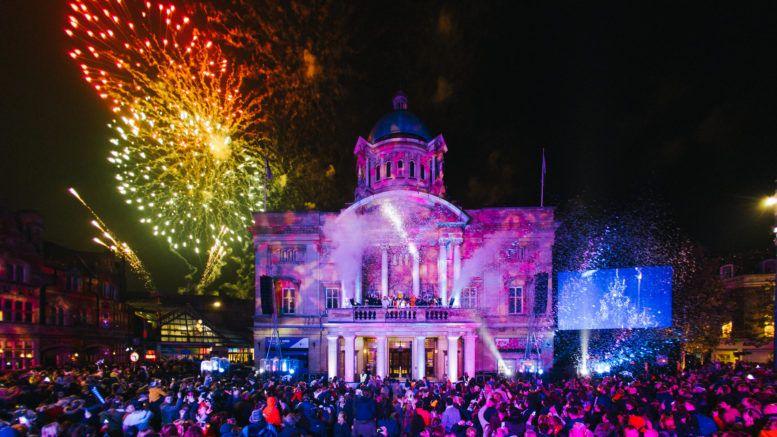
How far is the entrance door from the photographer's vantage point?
36062 mm

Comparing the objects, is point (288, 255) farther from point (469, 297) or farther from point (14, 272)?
point (14, 272)

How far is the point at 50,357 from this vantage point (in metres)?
41.1

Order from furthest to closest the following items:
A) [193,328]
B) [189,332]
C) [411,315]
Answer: [193,328] < [189,332] < [411,315]

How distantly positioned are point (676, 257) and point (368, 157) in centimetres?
2574

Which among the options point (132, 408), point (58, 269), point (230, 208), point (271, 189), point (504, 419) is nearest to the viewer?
point (504, 419)

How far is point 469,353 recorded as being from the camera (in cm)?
3362

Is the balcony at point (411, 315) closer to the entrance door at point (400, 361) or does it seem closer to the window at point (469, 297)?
the window at point (469, 297)

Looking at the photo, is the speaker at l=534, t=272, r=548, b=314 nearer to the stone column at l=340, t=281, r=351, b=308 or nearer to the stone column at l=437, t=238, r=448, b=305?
the stone column at l=437, t=238, r=448, b=305

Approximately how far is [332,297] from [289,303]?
3145 mm

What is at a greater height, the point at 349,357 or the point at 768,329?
the point at 349,357

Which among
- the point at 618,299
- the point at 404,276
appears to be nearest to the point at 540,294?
the point at 618,299

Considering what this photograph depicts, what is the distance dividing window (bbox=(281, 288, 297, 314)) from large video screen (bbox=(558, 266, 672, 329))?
1852 centimetres

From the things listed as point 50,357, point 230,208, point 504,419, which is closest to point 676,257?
point 230,208

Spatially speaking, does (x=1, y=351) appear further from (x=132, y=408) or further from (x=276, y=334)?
(x=132, y=408)
